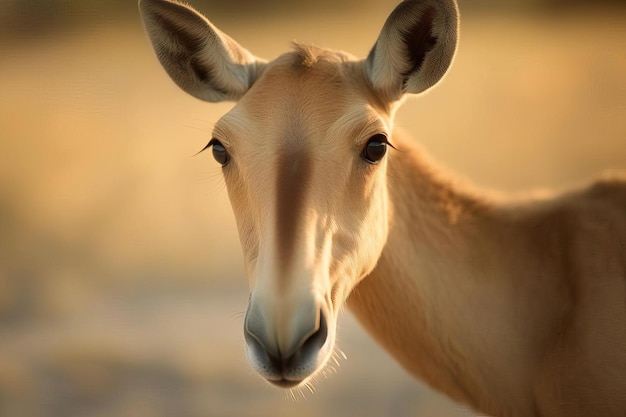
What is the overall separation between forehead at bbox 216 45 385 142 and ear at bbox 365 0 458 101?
0.30 ft

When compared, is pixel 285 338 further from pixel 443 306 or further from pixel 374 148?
pixel 443 306

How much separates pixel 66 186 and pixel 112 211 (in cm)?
60

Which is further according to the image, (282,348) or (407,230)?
(407,230)

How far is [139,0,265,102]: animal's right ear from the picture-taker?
3.40m

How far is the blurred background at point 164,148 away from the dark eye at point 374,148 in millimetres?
3772

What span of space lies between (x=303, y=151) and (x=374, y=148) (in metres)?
0.28

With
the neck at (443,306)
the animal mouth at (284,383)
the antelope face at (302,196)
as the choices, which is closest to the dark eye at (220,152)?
the antelope face at (302,196)

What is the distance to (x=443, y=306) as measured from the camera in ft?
11.4

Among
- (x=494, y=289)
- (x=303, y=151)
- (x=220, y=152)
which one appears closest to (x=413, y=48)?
(x=303, y=151)

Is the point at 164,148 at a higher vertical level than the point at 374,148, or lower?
lower

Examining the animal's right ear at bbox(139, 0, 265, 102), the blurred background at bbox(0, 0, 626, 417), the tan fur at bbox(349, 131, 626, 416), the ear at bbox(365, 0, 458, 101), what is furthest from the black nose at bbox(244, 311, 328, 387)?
the blurred background at bbox(0, 0, 626, 417)

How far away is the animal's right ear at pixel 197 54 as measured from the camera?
3.40 m

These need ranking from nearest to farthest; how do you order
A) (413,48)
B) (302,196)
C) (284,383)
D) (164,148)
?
(284,383) → (302,196) → (413,48) → (164,148)

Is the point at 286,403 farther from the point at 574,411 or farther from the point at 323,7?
the point at 323,7
